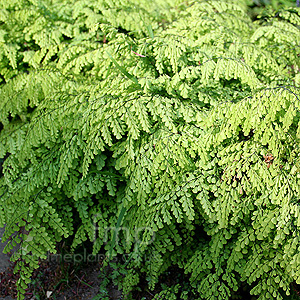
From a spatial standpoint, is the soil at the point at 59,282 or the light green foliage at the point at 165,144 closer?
Result: the light green foliage at the point at 165,144

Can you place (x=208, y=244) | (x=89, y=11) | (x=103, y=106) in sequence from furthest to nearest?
(x=89, y=11) → (x=208, y=244) → (x=103, y=106)

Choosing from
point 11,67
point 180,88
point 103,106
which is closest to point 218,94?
point 180,88

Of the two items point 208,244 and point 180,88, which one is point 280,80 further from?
point 208,244

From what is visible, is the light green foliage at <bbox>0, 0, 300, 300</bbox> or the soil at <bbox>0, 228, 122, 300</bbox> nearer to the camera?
the light green foliage at <bbox>0, 0, 300, 300</bbox>

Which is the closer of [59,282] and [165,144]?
[165,144]

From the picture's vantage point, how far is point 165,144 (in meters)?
2.15

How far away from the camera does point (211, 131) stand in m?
2.20

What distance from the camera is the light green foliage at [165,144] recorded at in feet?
6.62

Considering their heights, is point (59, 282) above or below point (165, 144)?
below

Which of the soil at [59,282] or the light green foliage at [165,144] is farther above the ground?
Answer: the light green foliage at [165,144]

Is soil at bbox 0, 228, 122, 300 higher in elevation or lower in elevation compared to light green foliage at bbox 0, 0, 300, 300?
lower

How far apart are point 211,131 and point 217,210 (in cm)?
55

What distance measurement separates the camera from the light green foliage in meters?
2.02

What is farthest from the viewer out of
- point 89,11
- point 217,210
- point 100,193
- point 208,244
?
point 89,11
